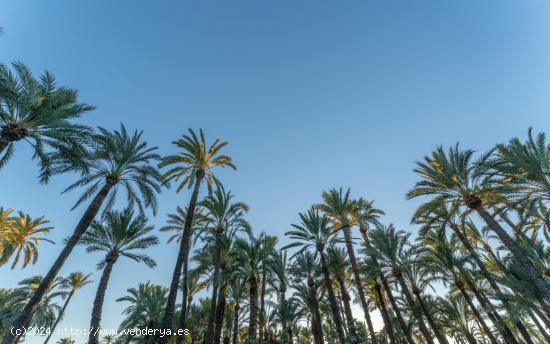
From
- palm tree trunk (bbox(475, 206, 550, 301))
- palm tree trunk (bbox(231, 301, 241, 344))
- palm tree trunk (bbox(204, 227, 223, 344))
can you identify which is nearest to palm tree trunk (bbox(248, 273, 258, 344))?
palm tree trunk (bbox(231, 301, 241, 344))

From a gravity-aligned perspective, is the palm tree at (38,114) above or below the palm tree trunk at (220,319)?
above

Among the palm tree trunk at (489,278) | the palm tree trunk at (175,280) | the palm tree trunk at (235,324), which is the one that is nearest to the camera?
the palm tree trunk at (175,280)

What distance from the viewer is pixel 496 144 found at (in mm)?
18688

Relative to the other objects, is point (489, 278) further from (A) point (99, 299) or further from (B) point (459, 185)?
(A) point (99, 299)

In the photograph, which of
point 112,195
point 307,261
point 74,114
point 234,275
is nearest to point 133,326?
point 234,275

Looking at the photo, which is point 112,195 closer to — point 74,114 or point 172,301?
point 74,114

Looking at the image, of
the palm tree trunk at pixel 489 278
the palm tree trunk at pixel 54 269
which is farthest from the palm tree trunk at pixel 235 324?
the palm tree trunk at pixel 489 278

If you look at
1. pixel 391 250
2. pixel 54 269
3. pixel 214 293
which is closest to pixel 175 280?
pixel 214 293

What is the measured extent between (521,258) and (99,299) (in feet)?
98.5

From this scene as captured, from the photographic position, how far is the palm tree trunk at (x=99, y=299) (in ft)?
63.6

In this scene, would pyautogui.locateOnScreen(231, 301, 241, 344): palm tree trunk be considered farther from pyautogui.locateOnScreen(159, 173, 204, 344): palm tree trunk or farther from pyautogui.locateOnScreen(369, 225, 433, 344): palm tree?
pyautogui.locateOnScreen(369, 225, 433, 344): palm tree

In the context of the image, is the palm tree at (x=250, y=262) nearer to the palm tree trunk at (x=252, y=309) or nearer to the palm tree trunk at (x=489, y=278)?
the palm tree trunk at (x=252, y=309)

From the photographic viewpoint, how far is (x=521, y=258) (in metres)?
17.2

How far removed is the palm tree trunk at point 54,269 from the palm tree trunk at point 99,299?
4032mm
